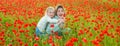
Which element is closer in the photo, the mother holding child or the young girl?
the mother holding child

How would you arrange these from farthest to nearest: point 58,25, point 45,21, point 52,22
Answer: 1. point 45,21
2. point 52,22
3. point 58,25

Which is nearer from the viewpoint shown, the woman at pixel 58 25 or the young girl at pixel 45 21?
the woman at pixel 58 25

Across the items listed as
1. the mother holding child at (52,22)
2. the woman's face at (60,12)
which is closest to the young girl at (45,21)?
the mother holding child at (52,22)

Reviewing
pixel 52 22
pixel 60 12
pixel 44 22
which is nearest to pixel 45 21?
pixel 44 22

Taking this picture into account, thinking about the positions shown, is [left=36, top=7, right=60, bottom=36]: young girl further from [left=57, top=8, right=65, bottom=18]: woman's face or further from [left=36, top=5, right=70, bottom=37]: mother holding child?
[left=57, top=8, right=65, bottom=18]: woman's face

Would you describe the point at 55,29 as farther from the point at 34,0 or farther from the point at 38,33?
the point at 34,0

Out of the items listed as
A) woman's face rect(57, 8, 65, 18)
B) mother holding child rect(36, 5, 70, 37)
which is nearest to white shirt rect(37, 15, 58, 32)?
mother holding child rect(36, 5, 70, 37)

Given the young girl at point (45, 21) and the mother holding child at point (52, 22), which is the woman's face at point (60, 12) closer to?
the mother holding child at point (52, 22)

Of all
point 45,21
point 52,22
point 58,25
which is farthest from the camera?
point 45,21

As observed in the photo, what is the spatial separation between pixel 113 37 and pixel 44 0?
31.7 feet

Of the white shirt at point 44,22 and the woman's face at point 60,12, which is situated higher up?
the woman's face at point 60,12

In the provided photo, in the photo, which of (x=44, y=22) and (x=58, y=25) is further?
(x=44, y=22)

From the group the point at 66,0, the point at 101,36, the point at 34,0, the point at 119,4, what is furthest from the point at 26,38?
the point at 66,0

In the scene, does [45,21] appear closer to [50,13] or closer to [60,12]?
[50,13]
